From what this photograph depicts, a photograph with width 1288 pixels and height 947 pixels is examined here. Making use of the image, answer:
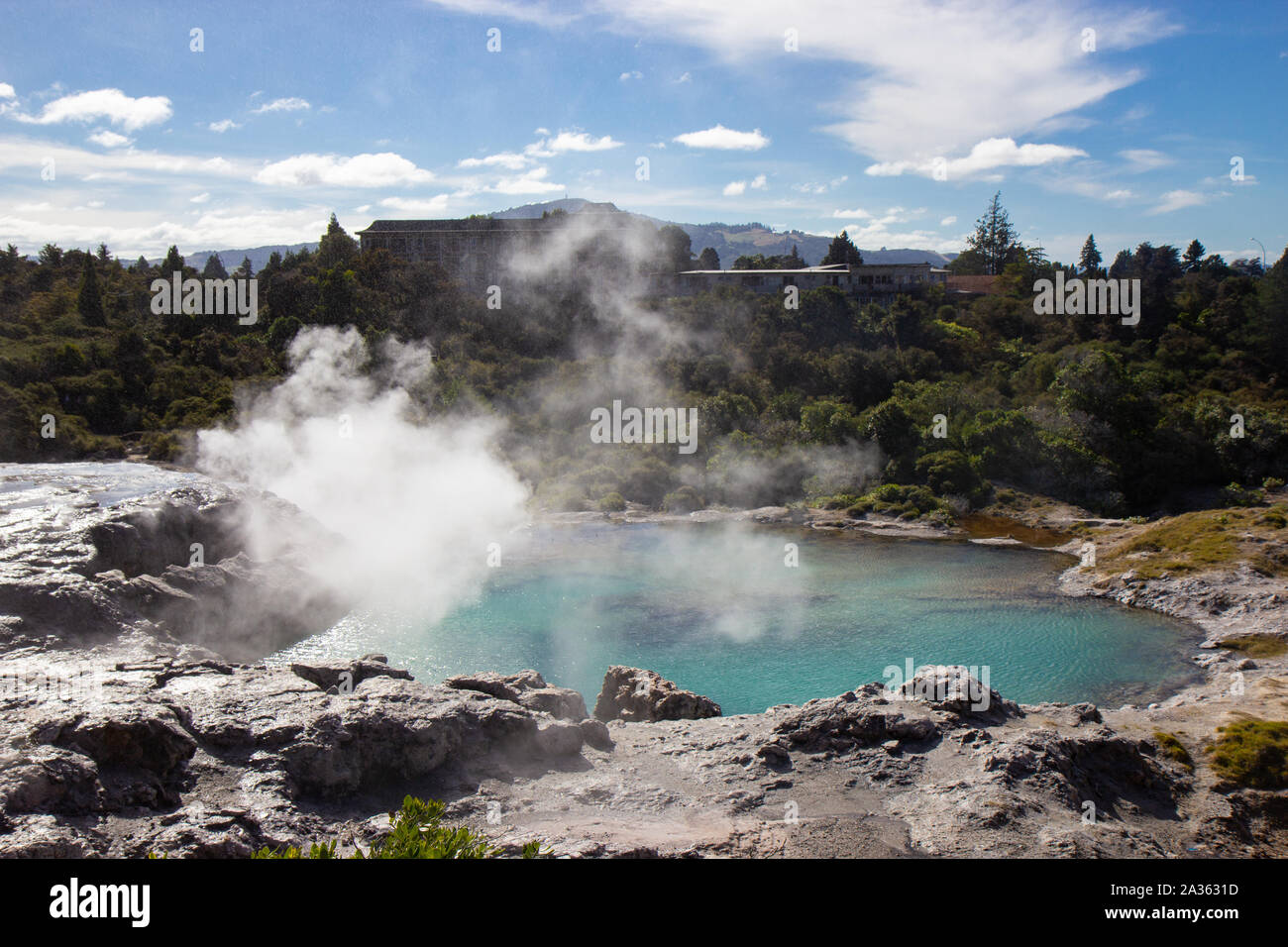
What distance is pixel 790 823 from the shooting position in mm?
11148

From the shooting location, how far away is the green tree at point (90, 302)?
1969 inches

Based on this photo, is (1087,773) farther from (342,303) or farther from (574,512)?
(342,303)

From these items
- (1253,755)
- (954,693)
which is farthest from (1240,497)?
(954,693)

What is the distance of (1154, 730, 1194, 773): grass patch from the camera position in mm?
13843

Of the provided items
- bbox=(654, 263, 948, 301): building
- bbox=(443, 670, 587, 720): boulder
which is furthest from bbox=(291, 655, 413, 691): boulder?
bbox=(654, 263, 948, 301): building

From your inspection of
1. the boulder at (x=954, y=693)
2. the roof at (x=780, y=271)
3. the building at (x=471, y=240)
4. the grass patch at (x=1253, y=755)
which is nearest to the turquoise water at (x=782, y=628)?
the boulder at (x=954, y=693)

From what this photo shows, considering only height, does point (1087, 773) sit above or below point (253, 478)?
below

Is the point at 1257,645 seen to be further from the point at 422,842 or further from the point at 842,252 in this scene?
the point at 842,252

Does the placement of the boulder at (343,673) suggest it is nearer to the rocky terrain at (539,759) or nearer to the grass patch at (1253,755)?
the rocky terrain at (539,759)

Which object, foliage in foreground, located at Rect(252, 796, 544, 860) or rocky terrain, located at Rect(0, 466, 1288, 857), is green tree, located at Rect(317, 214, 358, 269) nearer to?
rocky terrain, located at Rect(0, 466, 1288, 857)

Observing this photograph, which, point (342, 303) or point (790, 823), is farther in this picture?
point (342, 303)

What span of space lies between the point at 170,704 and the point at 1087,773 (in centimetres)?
1347
